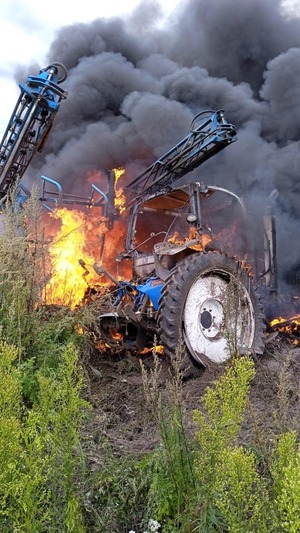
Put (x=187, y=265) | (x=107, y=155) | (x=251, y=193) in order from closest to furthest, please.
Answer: (x=187, y=265), (x=251, y=193), (x=107, y=155)

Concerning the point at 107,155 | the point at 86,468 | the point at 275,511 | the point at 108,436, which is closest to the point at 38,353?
the point at 108,436

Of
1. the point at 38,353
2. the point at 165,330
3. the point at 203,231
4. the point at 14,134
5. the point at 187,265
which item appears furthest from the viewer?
the point at 14,134

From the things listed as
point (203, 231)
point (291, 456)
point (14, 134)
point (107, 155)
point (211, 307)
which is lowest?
point (291, 456)

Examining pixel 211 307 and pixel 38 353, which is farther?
pixel 211 307

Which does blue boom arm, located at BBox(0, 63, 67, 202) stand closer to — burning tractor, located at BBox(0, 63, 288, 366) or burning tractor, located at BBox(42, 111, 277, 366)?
burning tractor, located at BBox(0, 63, 288, 366)

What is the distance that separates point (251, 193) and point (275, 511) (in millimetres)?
9982

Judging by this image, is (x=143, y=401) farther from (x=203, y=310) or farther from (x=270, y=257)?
(x=270, y=257)

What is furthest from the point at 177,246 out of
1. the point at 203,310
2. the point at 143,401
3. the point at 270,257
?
the point at 143,401

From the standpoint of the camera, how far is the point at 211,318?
4.84 m

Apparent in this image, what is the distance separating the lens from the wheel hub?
4.75 m

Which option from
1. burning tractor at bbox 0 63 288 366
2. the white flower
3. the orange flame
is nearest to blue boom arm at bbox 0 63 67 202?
burning tractor at bbox 0 63 288 366

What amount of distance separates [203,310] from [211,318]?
150 millimetres

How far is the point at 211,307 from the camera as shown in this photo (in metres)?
4.90

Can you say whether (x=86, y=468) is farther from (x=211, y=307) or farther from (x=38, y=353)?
(x=211, y=307)
